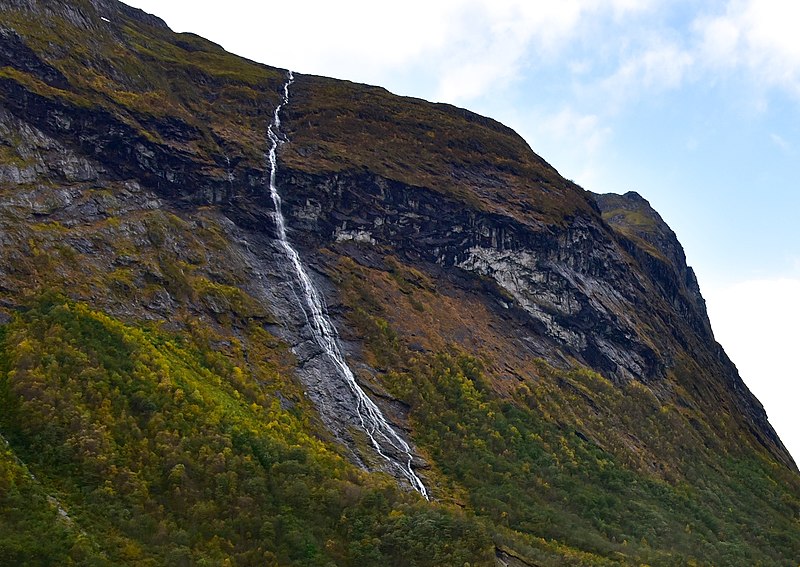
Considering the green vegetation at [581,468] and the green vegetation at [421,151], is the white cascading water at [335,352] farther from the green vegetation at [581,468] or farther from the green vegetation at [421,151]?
the green vegetation at [421,151]

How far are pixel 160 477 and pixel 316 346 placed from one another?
81.1ft

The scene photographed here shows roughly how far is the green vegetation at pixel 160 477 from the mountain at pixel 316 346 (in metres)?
0.16

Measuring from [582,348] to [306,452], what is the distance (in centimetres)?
4698

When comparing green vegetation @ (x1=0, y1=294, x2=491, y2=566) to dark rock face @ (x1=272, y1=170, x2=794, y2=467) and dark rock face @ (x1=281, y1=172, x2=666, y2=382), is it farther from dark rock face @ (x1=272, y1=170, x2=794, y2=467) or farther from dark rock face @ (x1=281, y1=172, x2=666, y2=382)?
dark rock face @ (x1=281, y1=172, x2=666, y2=382)

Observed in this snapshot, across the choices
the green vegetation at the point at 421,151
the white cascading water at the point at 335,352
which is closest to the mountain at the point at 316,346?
the white cascading water at the point at 335,352

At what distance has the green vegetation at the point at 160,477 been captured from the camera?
31.4 m

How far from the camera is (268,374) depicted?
176ft

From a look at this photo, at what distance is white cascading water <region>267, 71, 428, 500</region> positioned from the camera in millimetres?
50781

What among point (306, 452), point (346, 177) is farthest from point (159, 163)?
point (306, 452)

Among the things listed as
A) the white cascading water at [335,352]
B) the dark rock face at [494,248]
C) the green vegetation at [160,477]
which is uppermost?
the dark rock face at [494,248]

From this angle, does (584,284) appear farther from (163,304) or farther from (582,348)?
(163,304)

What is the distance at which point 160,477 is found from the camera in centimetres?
3619

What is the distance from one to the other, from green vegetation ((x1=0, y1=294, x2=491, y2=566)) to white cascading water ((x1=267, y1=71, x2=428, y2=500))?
4822 millimetres

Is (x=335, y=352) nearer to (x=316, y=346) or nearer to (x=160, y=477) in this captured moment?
(x=316, y=346)
